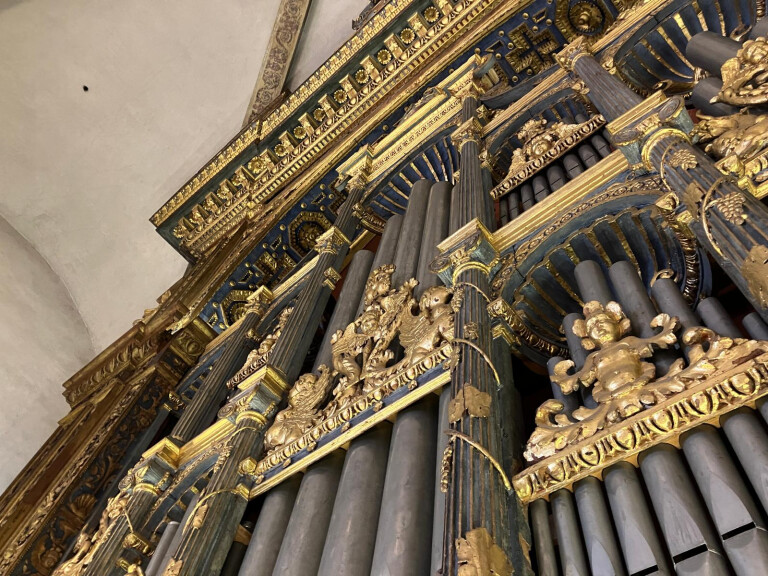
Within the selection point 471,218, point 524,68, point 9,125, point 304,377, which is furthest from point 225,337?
point 9,125

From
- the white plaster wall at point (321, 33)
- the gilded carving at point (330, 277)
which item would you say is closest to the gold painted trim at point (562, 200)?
the gilded carving at point (330, 277)

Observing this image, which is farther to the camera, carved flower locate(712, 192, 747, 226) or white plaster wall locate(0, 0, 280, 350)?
white plaster wall locate(0, 0, 280, 350)

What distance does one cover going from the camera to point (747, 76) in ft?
8.48

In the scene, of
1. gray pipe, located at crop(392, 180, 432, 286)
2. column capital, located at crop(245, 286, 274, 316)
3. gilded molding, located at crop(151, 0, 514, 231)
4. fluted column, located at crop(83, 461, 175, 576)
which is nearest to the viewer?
fluted column, located at crop(83, 461, 175, 576)

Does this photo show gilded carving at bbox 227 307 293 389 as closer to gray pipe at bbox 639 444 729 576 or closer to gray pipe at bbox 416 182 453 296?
gray pipe at bbox 416 182 453 296

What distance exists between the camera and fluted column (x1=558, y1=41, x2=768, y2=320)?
1.76 m

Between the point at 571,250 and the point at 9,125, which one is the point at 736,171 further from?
the point at 9,125

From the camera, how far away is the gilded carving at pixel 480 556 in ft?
4.86

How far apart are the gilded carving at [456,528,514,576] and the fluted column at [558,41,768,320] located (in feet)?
3.05

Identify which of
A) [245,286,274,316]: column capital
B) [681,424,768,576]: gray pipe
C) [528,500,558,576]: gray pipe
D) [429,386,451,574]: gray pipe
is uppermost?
[245,286,274,316]: column capital

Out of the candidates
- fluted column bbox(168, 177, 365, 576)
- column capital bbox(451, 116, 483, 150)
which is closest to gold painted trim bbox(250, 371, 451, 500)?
fluted column bbox(168, 177, 365, 576)

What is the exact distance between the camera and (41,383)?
830 cm

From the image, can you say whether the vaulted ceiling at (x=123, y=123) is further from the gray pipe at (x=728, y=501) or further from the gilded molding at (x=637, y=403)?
the gray pipe at (x=728, y=501)

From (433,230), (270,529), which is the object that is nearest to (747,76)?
(433,230)
